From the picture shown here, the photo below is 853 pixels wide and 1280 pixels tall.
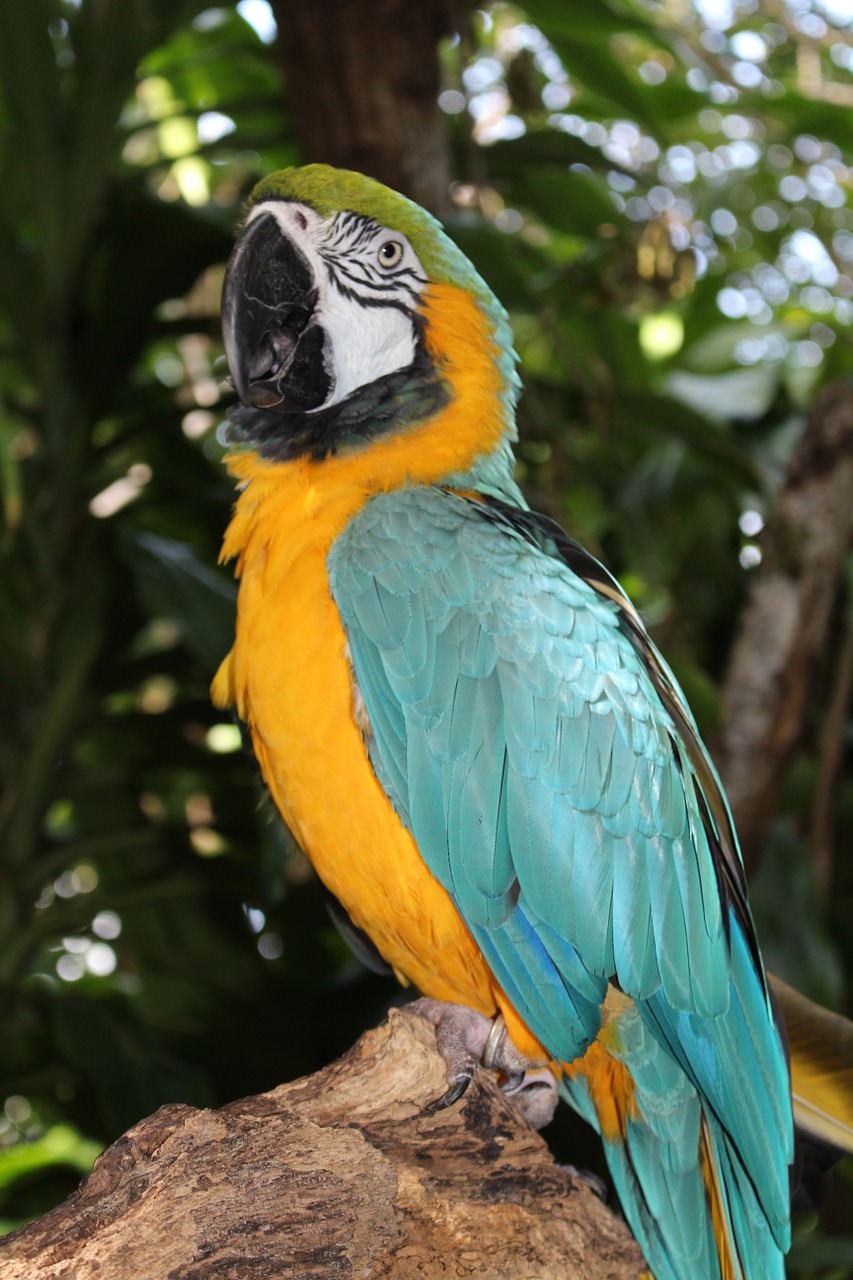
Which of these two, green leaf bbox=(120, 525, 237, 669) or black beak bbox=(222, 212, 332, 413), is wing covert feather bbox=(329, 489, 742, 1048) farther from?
green leaf bbox=(120, 525, 237, 669)

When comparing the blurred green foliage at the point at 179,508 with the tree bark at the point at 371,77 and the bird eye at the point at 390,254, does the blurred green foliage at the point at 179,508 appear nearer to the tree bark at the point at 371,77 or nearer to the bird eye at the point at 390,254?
the tree bark at the point at 371,77

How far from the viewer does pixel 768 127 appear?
2416 mm

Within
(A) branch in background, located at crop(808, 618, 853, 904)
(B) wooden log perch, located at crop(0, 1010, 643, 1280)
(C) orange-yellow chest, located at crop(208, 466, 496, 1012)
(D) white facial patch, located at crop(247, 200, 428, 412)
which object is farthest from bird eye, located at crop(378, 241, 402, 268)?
(A) branch in background, located at crop(808, 618, 853, 904)

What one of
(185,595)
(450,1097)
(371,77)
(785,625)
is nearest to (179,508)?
(185,595)

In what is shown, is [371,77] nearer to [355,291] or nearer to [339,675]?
[355,291]

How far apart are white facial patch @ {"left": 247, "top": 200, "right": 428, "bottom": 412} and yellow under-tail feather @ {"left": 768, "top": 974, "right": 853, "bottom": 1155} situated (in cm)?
78

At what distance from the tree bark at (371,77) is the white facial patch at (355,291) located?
0.63 metres

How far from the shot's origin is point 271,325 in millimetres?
1117

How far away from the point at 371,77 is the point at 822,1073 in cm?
155

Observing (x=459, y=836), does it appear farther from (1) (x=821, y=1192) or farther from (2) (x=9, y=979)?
(2) (x=9, y=979)

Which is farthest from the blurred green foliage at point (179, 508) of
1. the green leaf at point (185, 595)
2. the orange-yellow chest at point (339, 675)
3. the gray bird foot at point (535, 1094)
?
the gray bird foot at point (535, 1094)

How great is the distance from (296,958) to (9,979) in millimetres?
527

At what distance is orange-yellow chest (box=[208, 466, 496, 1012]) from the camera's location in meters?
1.01

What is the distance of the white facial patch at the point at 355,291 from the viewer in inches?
44.4
